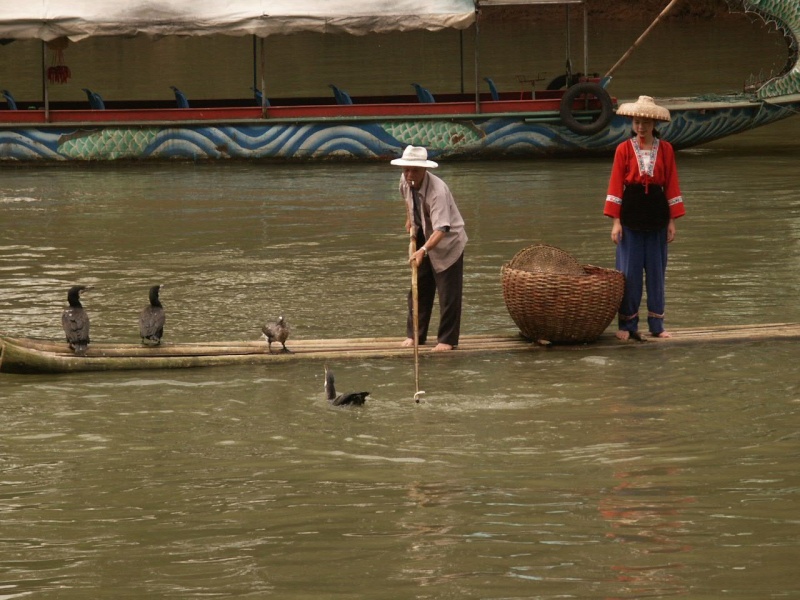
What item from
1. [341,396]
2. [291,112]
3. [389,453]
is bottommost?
[389,453]

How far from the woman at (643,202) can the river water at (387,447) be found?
0.51 m

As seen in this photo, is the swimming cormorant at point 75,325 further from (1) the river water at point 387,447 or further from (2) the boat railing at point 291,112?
(2) the boat railing at point 291,112

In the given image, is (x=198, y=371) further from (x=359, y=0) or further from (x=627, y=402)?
(x=359, y=0)

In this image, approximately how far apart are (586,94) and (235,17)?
4.61 metres

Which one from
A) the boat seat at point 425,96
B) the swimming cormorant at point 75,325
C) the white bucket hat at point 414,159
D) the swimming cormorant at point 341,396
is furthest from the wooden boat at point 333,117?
the swimming cormorant at point 341,396

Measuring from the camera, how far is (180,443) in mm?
7508

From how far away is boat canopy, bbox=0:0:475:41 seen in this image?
18781mm

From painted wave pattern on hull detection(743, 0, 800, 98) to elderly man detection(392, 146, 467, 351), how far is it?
11.2m

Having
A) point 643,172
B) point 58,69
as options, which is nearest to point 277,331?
point 643,172

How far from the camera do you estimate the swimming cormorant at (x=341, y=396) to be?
26.1 feet

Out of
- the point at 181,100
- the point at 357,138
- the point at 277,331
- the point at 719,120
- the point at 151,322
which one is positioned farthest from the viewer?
the point at 181,100

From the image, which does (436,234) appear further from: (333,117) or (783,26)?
(783,26)

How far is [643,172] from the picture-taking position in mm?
9031

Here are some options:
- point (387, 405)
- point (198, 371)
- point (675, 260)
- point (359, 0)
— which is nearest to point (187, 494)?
point (387, 405)
